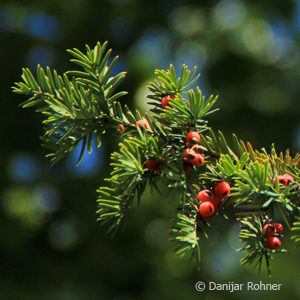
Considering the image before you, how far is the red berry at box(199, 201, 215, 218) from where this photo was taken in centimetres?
52

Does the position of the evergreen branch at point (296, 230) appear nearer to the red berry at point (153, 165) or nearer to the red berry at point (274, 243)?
the red berry at point (274, 243)

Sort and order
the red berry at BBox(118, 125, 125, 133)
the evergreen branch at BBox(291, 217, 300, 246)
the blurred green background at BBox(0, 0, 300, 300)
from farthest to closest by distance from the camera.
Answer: the blurred green background at BBox(0, 0, 300, 300), the red berry at BBox(118, 125, 125, 133), the evergreen branch at BBox(291, 217, 300, 246)

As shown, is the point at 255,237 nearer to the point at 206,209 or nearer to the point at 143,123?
the point at 206,209

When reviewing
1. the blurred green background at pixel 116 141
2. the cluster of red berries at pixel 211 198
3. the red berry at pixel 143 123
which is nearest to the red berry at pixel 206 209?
the cluster of red berries at pixel 211 198

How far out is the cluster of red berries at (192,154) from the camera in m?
0.51

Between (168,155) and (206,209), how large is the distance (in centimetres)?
8

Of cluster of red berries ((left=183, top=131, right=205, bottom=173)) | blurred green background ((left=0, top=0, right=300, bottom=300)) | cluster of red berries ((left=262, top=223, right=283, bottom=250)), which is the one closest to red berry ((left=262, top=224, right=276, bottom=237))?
cluster of red berries ((left=262, top=223, right=283, bottom=250))

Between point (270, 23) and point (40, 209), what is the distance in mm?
2747

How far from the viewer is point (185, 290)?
344 centimetres

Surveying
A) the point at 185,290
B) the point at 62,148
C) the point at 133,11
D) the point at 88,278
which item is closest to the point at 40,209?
the point at 88,278

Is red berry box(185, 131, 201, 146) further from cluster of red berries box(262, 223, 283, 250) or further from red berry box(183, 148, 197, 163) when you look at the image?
cluster of red berries box(262, 223, 283, 250)

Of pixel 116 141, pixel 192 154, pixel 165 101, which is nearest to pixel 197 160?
pixel 192 154

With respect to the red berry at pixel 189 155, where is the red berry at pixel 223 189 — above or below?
below

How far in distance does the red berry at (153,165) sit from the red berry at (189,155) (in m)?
0.03
